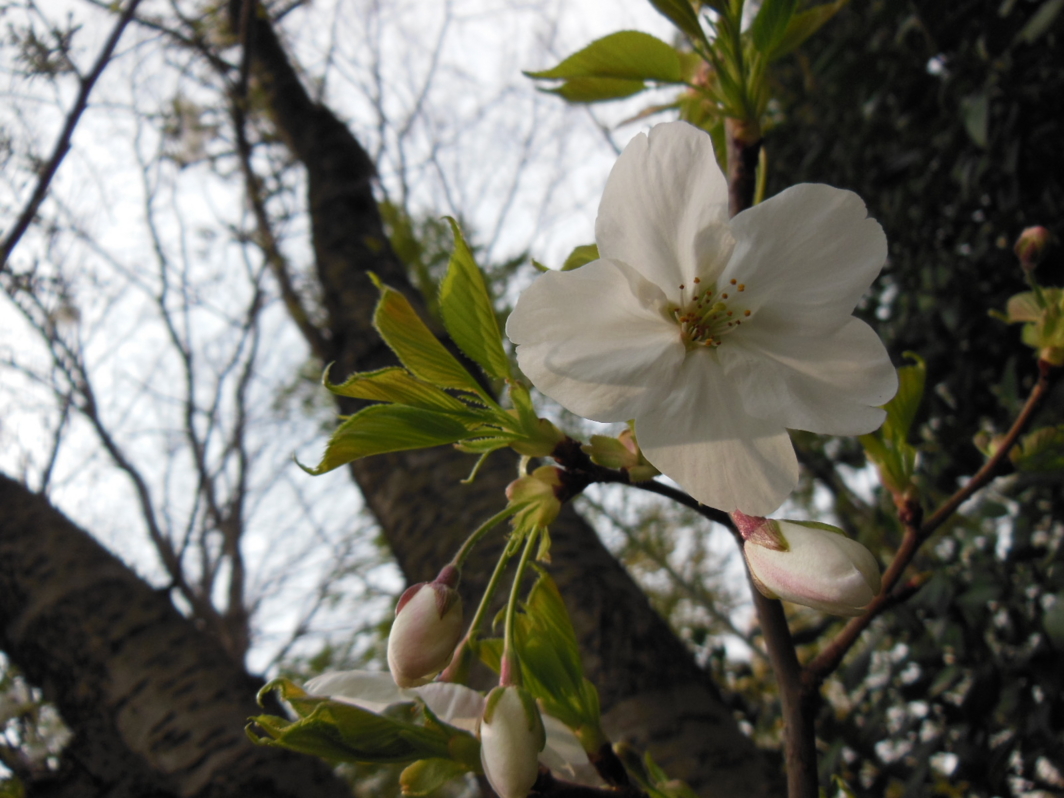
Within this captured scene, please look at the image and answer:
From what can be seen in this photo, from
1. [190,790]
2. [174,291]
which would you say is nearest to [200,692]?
[190,790]

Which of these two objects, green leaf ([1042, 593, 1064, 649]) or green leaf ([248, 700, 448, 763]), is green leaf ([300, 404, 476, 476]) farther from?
green leaf ([1042, 593, 1064, 649])

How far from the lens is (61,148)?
752mm

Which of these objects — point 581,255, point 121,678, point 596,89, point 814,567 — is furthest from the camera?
point 121,678

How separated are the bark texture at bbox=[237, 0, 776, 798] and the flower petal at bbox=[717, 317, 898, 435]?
0.51m

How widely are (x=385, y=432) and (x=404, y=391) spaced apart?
4 centimetres

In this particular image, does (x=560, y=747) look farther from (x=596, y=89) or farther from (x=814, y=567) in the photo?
(x=596, y=89)

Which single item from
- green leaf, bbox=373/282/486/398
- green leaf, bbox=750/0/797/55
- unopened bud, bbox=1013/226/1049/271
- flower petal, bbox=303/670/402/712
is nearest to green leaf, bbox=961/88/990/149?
unopened bud, bbox=1013/226/1049/271

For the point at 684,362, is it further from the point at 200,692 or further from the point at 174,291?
the point at 174,291

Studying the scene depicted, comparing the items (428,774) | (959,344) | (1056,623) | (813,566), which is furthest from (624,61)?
(959,344)

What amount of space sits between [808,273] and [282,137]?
76.6 inches

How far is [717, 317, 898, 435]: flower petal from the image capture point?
12.8 inches

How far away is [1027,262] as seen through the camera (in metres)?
0.55

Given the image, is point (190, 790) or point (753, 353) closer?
point (753, 353)

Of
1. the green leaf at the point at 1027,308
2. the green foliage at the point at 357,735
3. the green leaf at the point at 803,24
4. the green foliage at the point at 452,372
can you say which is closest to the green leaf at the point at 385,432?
the green foliage at the point at 452,372
